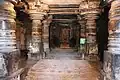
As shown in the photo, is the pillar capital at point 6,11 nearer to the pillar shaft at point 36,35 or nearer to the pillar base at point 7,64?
the pillar base at point 7,64

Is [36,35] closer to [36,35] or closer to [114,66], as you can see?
[36,35]

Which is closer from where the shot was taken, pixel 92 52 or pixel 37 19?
pixel 92 52

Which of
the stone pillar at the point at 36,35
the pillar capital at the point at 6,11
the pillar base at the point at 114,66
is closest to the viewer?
the pillar base at the point at 114,66

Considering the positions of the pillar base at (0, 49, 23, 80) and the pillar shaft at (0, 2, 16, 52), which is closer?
the pillar base at (0, 49, 23, 80)

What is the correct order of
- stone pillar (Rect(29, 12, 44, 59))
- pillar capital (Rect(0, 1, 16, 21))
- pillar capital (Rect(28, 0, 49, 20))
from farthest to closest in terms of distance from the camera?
stone pillar (Rect(29, 12, 44, 59)) < pillar capital (Rect(28, 0, 49, 20)) < pillar capital (Rect(0, 1, 16, 21))

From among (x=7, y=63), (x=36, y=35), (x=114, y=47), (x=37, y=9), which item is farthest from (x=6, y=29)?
(x=36, y=35)

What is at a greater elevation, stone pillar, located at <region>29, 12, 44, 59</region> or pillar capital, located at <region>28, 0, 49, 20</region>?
pillar capital, located at <region>28, 0, 49, 20</region>

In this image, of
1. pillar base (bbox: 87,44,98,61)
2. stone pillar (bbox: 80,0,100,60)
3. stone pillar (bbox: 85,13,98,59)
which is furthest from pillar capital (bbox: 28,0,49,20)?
pillar base (bbox: 87,44,98,61)

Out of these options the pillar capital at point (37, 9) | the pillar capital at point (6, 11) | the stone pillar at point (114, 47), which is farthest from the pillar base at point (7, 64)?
the pillar capital at point (37, 9)

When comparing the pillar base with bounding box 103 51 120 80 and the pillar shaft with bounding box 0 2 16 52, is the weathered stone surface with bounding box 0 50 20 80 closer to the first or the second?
the pillar shaft with bounding box 0 2 16 52

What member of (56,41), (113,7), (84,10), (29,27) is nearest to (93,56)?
(84,10)

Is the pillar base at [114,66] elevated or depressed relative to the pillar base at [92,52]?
elevated

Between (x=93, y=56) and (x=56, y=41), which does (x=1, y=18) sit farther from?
(x=56, y=41)

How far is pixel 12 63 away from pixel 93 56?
6.80 meters
